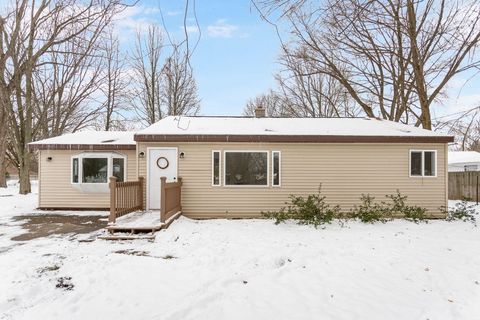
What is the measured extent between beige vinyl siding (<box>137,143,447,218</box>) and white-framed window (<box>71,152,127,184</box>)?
3.19 metres

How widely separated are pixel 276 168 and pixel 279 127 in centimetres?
140

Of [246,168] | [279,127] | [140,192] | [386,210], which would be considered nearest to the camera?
[386,210]

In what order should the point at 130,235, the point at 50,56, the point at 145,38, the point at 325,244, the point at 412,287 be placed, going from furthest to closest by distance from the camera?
1. the point at 145,38
2. the point at 50,56
3. the point at 130,235
4. the point at 325,244
5. the point at 412,287

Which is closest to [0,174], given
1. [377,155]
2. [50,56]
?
[50,56]

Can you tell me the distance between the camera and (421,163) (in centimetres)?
948

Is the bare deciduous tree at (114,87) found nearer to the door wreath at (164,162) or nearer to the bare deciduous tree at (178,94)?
the bare deciduous tree at (178,94)

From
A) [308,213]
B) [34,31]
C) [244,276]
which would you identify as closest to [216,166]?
[308,213]

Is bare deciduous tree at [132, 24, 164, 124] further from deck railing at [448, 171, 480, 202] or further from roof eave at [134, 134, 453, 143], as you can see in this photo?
deck railing at [448, 171, 480, 202]

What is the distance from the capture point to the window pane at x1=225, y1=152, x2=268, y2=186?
9.39 meters

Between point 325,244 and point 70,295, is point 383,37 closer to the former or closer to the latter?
point 325,244

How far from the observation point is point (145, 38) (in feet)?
65.7

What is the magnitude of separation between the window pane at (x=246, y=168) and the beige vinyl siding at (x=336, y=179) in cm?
17

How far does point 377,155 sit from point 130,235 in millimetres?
6966

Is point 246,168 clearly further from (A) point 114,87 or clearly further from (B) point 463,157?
(B) point 463,157
